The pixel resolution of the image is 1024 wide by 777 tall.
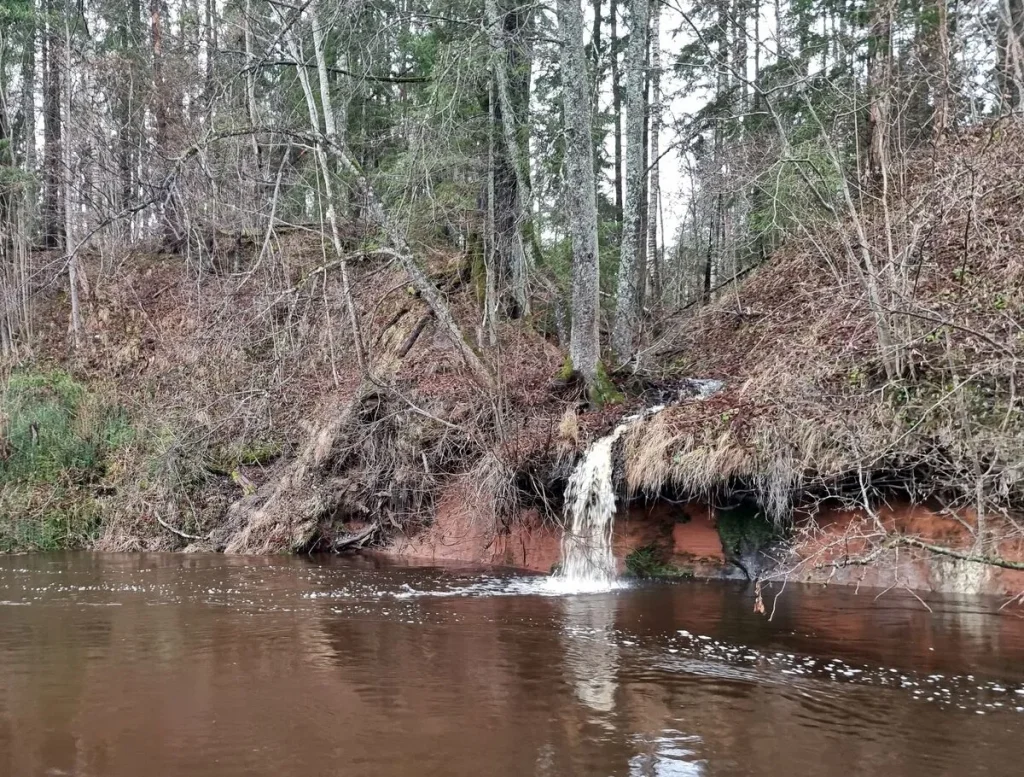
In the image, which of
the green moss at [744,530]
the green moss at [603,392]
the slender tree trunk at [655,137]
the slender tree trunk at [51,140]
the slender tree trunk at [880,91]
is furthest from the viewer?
the slender tree trunk at [51,140]

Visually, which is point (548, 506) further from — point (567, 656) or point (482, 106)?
point (482, 106)

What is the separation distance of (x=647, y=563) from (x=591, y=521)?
92cm

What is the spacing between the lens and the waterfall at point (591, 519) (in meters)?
10.4

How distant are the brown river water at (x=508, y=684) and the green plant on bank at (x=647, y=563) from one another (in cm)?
133

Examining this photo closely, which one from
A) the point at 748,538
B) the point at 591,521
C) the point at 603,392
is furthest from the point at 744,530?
the point at 603,392

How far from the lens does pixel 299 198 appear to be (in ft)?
64.4

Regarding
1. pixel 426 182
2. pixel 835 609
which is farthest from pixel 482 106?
pixel 835 609

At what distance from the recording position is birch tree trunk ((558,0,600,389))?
40.5 feet

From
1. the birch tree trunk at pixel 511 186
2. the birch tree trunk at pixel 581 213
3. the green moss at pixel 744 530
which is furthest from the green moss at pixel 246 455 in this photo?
the green moss at pixel 744 530

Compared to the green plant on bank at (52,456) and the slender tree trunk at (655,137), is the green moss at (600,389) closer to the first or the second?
the slender tree trunk at (655,137)

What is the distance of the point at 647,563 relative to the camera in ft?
34.7

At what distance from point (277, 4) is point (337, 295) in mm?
Answer: 6007

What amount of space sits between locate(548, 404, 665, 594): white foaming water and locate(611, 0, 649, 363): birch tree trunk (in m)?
3.27

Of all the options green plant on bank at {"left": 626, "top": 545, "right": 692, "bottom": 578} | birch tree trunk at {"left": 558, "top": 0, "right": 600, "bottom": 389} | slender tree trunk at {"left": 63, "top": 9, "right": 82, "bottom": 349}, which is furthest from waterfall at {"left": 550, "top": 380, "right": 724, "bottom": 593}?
slender tree trunk at {"left": 63, "top": 9, "right": 82, "bottom": 349}
